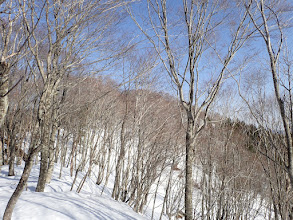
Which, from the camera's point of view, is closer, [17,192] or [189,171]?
→ [17,192]

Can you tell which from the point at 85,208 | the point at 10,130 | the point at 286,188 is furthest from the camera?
the point at 10,130

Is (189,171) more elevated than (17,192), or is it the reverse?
(189,171)

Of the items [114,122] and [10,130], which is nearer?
[10,130]

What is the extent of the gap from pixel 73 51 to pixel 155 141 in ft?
14.3

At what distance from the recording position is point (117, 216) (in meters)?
4.17

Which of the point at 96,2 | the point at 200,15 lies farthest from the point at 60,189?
the point at 200,15

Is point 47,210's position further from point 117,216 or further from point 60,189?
point 60,189

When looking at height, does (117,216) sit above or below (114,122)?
below

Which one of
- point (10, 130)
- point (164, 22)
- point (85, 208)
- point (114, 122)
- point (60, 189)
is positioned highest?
point (164, 22)

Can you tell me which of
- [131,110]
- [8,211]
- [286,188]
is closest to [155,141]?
[131,110]

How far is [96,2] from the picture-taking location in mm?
2896

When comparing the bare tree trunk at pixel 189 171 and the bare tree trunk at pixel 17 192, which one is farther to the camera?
the bare tree trunk at pixel 189 171

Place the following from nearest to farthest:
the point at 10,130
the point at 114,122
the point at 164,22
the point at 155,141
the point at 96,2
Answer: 1. the point at 96,2
2. the point at 164,22
3. the point at 155,141
4. the point at 10,130
5. the point at 114,122

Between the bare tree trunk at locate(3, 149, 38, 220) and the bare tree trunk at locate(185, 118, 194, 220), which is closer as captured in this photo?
the bare tree trunk at locate(3, 149, 38, 220)
